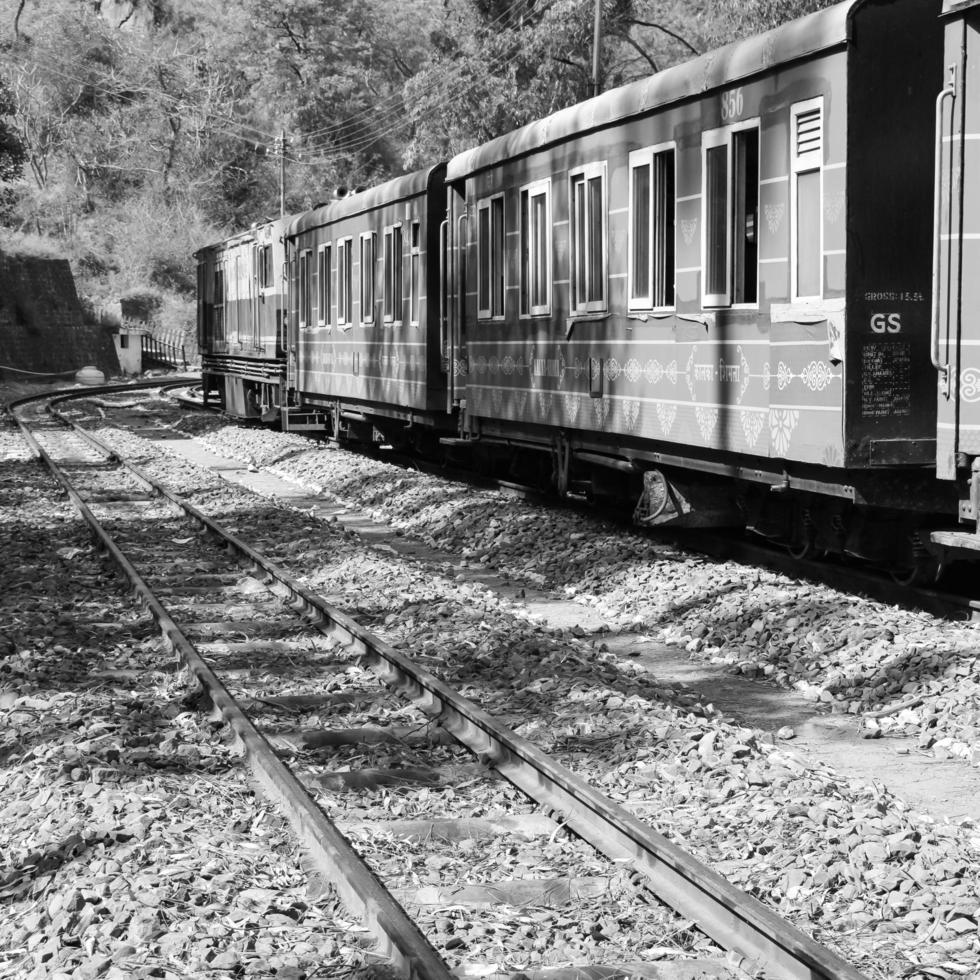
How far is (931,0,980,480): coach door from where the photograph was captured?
7.65 metres

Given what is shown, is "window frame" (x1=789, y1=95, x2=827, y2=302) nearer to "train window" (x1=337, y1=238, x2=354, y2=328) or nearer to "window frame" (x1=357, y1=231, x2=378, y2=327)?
"window frame" (x1=357, y1=231, x2=378, y2=327)

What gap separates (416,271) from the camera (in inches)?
698

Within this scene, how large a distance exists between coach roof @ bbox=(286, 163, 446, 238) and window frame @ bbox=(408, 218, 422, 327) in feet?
1.40

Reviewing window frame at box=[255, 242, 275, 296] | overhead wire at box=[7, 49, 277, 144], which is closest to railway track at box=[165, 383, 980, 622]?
window frame at box=[255, 242, 275, 296]

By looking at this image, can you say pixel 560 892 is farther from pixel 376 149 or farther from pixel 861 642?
Answer: pixel 376 149

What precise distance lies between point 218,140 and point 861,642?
7789 cm

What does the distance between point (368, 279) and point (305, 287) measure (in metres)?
4.54

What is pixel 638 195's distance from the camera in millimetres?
11320

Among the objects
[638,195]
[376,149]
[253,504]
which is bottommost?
[253,504]

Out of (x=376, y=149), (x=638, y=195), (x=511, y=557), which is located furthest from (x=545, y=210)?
(x=376, y=149)

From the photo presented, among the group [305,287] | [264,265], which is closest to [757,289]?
[305,287]

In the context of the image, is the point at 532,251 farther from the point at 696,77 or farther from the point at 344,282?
the point at 344,282

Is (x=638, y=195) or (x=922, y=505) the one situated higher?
(x=638, y=195)

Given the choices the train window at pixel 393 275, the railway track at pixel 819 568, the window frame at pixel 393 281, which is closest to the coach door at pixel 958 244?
the railway track at pixel 819 568
